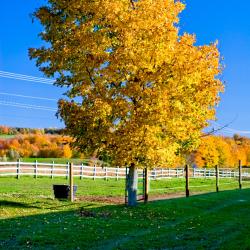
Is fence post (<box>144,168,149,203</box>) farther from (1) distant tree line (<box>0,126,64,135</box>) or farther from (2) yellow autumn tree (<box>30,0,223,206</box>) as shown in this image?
(1) distant tree line (<box>0,126,64,135</box>)

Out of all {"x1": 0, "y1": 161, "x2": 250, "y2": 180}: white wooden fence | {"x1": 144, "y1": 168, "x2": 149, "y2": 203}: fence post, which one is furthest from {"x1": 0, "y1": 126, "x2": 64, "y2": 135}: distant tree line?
{"x1": 144, "y1": 168, "x2": 149, "y2": 203}: fence post

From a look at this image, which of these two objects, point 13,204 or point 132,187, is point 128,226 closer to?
point 132,187

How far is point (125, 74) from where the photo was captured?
22312 mm

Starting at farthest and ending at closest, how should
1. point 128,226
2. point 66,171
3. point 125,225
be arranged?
point 66,171 → point 125,225 → point 128,226

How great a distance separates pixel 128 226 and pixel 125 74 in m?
7.50

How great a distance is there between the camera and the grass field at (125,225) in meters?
13.7

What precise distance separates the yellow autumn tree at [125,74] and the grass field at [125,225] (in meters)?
2.90

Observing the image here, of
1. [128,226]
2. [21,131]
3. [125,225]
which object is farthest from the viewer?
[21,131]

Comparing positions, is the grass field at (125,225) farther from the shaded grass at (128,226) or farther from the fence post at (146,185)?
the fence post at (146,185)

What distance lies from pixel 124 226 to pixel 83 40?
883cm

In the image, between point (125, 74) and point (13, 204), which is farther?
point (13, 204)

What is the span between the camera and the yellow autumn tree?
21.8 meters

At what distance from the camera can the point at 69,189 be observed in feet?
90.1

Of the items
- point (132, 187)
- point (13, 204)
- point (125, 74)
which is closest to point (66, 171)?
point (13, 204)
